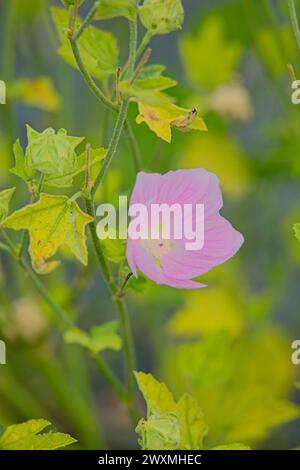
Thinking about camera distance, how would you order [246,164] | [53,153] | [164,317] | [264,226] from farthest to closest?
[164,317], [264,226], [246,164], [53,153]

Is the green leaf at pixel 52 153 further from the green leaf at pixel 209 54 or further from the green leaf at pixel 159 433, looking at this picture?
the green leaf at pixel 209 54

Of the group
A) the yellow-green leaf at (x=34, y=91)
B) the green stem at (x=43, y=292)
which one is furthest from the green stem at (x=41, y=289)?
the yellow-green leaf at (x=34, y=91)

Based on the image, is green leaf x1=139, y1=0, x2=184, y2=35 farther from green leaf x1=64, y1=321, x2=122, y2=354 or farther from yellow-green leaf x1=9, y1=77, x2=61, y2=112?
yellow-green leaf x1=9, y1=77, x2=61, y2=112

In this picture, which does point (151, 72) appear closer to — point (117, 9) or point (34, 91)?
point (117, 9)

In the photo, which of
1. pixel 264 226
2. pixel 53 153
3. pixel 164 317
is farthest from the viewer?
pixel 164 317

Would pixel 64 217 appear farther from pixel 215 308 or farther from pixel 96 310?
pixel 96 310

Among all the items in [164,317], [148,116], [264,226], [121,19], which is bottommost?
[164,317]

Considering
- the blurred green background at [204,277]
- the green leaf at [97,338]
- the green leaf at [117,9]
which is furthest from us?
the blurred green background at [204,277]
